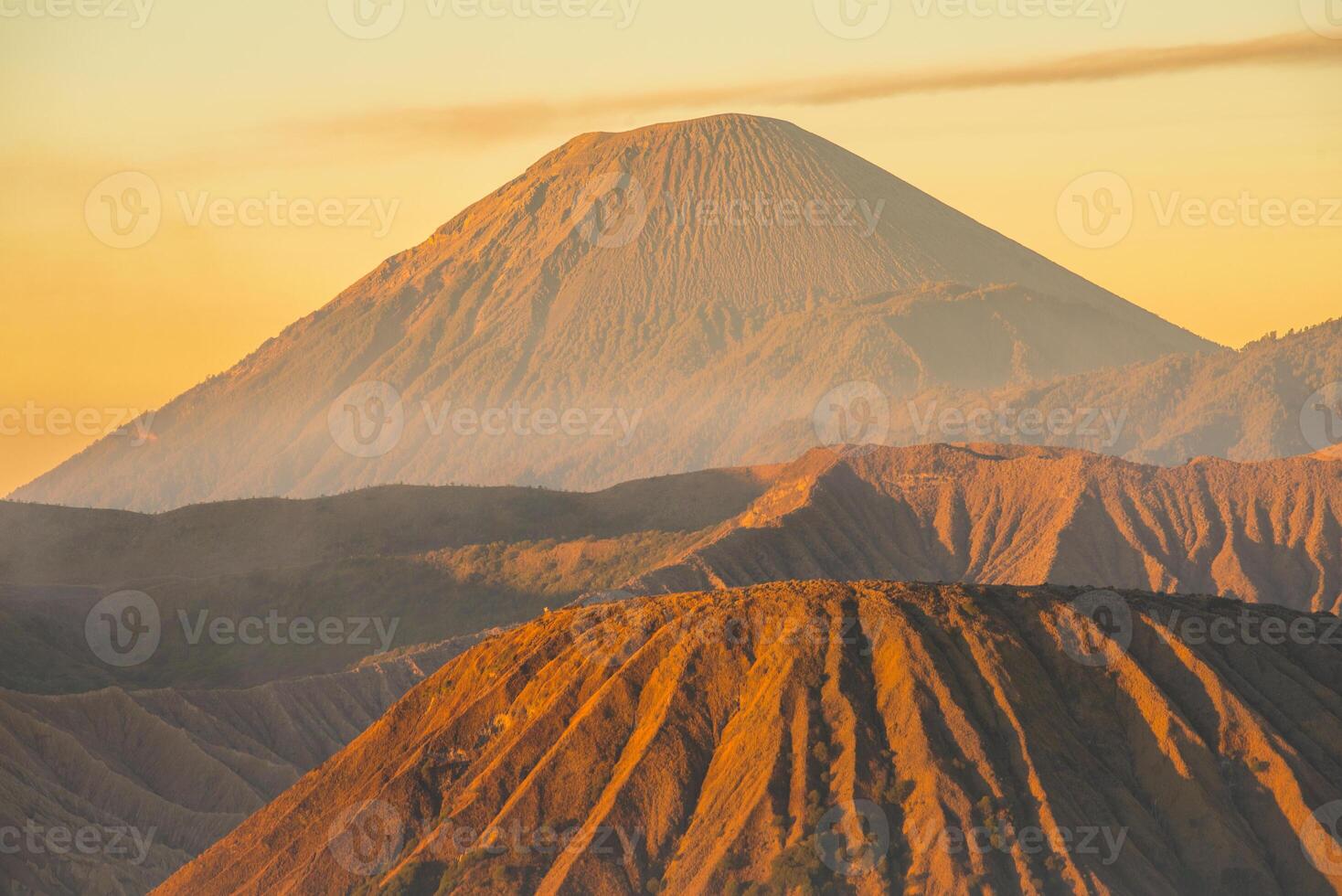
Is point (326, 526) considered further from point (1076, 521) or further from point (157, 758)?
point (157, 758)

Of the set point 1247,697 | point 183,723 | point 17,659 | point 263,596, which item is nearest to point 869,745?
point 1247,697

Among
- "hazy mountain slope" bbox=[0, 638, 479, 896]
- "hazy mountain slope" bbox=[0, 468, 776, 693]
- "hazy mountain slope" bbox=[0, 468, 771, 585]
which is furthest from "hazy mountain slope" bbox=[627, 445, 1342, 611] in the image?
"hazy mountain slope" bbox=[0, 638, 479, 896]

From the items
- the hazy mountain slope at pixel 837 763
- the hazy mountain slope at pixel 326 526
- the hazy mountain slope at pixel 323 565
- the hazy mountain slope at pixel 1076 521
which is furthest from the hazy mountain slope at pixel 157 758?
the hazy mountain slope at pixel 326 526

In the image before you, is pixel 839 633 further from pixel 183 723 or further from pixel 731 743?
pixel 183 723

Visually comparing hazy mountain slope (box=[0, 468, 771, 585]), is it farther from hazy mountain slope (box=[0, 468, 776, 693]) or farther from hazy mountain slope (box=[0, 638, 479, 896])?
hazy mountain slope (box=[0, 638, 479, 896])

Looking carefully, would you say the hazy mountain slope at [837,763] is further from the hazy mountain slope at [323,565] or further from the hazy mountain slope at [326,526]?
the hazy mountain slope at [326,526]
